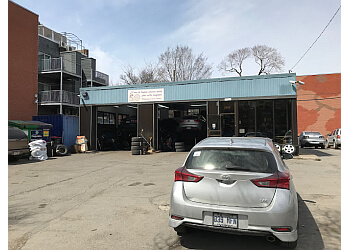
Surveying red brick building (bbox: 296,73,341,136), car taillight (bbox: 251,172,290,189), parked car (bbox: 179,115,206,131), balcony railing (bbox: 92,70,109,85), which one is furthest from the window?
red brick building (bbox: 296,73,341,136)

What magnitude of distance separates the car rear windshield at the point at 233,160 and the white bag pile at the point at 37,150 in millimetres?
12999

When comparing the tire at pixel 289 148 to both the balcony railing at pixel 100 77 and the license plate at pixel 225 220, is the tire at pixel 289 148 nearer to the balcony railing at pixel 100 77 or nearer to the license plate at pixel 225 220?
A: the license plate at pixel 225 220

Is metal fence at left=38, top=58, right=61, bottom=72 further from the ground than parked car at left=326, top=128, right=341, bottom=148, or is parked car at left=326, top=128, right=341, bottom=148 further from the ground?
metal fence at left=38, top=58, right=61, bottom=72

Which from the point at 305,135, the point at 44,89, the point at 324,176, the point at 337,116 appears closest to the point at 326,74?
the point at 337,116

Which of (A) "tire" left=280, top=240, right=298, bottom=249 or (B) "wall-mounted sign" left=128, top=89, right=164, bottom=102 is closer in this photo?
(A) "tire" left=280, top=240, right=298, bottom=249

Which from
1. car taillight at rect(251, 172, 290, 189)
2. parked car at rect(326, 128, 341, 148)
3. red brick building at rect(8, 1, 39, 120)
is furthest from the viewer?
red brick building at rect(8, 1, 39, 120)

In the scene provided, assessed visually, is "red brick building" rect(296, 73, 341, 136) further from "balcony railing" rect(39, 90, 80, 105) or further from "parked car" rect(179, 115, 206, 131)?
"balcony railing" rect(39, 90, 80, 105)

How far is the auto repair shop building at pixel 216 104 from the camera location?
1495cm

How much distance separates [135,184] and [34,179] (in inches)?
154

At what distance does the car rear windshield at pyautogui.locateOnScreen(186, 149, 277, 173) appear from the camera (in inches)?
133

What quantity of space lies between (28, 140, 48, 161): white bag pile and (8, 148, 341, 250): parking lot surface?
5577mm

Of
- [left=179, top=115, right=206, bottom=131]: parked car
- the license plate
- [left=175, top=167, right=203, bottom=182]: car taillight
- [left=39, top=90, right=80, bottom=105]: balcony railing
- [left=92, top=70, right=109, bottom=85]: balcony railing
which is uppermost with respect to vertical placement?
[left=92, top=70, right=109, bottom=85]: balcony railing

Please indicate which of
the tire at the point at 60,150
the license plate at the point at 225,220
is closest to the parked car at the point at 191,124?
the tire at the point at 60,150

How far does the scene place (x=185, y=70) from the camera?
3941 centimetres
